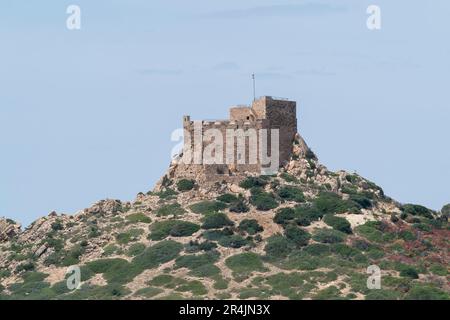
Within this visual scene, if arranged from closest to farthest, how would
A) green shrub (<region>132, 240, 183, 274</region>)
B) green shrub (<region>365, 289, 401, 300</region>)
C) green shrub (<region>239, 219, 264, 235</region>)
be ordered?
green shrub (<region>365, 289, 401, 300</region>) → green shrub (<region>132, 240, 183, 274</region>) → green shrub (<region>239, 219, 264, 235</region>)

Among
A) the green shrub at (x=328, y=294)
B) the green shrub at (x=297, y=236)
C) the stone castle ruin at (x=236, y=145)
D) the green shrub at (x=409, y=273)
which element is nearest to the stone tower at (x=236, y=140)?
the stone castle ruin at (x=236, y=145)

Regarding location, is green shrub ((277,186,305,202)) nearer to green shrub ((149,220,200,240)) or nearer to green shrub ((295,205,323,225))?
green shrub ((295,205,323,225))

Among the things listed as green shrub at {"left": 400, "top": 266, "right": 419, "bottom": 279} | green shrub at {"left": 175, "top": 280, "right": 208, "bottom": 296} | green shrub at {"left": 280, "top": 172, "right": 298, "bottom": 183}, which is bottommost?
green shrub at {"left": 175, "top": 280, "right": 208, "bottom": 296}

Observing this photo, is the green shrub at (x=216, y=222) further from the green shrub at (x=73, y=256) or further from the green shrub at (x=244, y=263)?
the green shrub at (x=73, y=256)

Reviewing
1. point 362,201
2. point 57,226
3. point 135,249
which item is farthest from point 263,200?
point 57,226

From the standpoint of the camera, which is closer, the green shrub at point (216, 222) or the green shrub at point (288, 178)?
the green shrub at point (216, 222)

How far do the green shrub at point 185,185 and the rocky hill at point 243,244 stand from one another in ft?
0.40

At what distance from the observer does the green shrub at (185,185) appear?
6147 inches

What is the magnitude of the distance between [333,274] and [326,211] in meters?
12.3

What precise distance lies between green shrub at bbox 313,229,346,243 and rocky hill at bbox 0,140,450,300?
→ 115 millimetres

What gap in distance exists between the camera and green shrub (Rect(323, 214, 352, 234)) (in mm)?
151250

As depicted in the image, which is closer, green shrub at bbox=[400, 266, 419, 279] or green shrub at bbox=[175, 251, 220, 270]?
green shrub at bbox=[400, 266, 419, 279]

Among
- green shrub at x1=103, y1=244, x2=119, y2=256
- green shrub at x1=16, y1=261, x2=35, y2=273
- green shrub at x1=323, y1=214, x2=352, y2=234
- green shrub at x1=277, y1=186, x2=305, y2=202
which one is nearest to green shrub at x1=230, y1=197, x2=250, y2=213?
green shrub at x1=277, y1=186, x2=305, y2=202

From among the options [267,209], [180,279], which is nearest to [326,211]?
[267,209]
